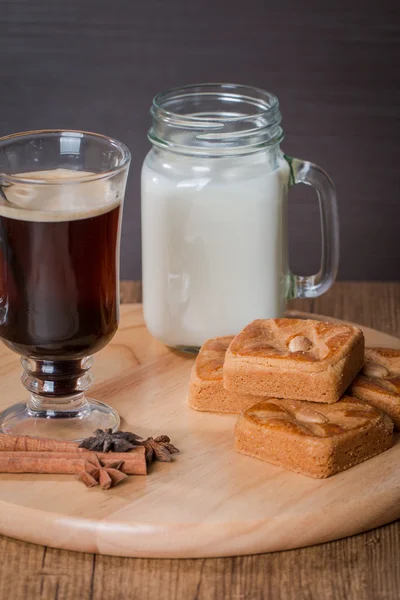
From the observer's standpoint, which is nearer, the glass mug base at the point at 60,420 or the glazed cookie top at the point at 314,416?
the glazed cookie top at the point at 314,416

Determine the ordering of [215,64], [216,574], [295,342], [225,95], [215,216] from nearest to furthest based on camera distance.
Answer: [216,574]
[295,342]
[215,216]
[225,95]
[215,64]

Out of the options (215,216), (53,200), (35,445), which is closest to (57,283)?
(53,200)

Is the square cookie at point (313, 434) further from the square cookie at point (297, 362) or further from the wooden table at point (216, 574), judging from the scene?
the wooden table at point (216, 574)

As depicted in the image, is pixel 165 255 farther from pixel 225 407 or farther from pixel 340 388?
pixel 340 388

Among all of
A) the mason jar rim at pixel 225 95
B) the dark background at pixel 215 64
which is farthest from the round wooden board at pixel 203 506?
the dark background at pixel 215 64

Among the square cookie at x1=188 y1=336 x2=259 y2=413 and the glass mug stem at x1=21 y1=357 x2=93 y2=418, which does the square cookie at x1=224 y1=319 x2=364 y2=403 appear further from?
the glass mug stem at x1=21 y1=357 x2=93 y2=418

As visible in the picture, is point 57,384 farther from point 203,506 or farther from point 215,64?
point 215,64

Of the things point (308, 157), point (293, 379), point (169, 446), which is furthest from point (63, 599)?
point (308, 157)
